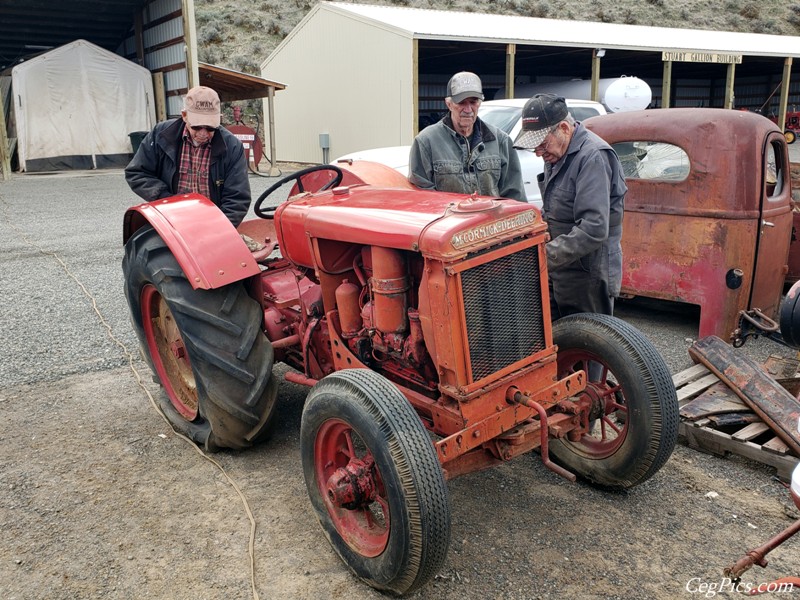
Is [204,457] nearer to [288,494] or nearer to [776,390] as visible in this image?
[288,494]

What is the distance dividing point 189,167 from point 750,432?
129 inches

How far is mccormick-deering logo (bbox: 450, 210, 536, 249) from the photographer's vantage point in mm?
2389

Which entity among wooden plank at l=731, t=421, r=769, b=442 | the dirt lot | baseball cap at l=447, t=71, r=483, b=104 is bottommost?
the dirt lot

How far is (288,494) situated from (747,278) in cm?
361

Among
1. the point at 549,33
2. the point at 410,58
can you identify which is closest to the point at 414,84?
the point at 410,58

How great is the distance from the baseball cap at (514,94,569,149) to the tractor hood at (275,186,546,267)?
2.16ft

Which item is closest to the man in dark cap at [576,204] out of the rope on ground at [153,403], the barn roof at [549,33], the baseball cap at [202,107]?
the baseball cap at [202,107]

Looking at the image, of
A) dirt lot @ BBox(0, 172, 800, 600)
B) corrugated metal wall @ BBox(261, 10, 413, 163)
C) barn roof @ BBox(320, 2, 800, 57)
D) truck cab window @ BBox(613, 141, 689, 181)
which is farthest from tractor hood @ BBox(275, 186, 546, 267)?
corrugated metal wall @ BBox(261, 10, 413, 163)

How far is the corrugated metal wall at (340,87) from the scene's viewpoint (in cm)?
1631

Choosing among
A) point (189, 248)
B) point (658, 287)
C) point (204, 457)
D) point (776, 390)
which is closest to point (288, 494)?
point (204, 457)

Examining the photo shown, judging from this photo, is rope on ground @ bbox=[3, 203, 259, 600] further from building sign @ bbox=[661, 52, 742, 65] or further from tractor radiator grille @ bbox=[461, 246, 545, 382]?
building sign @ bbox=[661, 52, 742, 65]

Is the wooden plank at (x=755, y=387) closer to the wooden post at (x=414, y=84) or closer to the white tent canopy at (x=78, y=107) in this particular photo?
the wooden post at (x=414, y=84)

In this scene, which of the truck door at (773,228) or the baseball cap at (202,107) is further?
the truck door at (773,228)

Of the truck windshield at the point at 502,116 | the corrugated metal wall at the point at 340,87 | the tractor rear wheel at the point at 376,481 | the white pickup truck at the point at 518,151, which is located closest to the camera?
the tractor rear wheel at the point at 376,481
